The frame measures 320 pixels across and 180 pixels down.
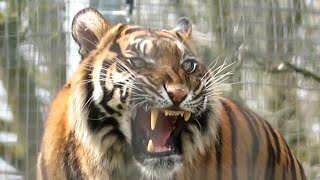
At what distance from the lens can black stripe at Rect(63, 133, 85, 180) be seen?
56.2 inches

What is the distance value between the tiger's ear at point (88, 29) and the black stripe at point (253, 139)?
1.34 feet

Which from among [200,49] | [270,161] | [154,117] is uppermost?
[200,49]

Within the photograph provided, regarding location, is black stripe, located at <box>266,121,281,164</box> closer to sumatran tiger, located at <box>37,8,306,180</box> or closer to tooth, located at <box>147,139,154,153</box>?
sumatran tiger, located at <box>37,8,306,180</box>

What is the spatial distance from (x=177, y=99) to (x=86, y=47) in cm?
24

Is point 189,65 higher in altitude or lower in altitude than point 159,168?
higher

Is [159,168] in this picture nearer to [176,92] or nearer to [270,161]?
[176,92]

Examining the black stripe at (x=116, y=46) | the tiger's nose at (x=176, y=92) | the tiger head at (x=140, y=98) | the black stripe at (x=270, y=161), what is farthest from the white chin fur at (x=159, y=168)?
the black stripe at (x=270, y=161)

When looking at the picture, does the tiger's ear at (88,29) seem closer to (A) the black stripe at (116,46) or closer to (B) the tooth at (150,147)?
(A) the black stripe at (116,46)

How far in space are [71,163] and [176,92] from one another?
0.94 feet

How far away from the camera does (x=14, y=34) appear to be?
1947mm

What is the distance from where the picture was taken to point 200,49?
5.62 ft

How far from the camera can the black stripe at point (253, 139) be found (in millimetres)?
1589

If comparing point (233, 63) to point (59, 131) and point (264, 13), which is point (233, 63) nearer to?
point (264, 13)

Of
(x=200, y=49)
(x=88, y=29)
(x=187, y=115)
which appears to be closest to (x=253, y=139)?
(x=200, y=49)
